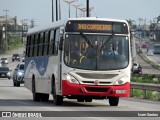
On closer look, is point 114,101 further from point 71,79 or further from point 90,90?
point 71,79

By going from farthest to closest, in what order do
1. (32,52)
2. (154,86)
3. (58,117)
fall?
(154,86) → (32,52) → (58,117)

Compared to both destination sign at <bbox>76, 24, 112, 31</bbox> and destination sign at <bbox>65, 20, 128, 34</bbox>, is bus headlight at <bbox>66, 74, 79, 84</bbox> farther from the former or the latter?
destination sign at <bbox>76, 24, 112, 31</bbox>

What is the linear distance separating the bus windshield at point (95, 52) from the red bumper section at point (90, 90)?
0.64m

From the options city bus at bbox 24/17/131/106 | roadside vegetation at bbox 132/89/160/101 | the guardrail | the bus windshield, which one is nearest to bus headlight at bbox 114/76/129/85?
city bus at bbox 24/17/131/106

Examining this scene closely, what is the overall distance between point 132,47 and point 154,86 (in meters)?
7.88

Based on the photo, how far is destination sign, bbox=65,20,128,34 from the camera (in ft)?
Result: 82.2

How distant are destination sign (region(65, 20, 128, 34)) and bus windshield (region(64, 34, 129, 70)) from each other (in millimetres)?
186

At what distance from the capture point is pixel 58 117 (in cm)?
1944

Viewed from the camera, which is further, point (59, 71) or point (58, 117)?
point (59, 71)

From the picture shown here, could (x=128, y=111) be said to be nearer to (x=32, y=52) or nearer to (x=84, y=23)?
(x=84, y=23)

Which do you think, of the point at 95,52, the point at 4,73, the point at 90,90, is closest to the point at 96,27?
the point at 95,52

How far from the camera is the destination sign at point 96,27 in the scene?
25062 mm

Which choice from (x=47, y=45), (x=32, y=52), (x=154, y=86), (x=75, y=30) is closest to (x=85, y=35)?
(x=75, y=30)

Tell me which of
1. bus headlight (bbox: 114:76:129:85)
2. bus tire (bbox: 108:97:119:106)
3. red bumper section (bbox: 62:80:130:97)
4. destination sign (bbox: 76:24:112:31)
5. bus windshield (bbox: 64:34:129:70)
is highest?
destination sign (bbox: 76:24:112:31)
